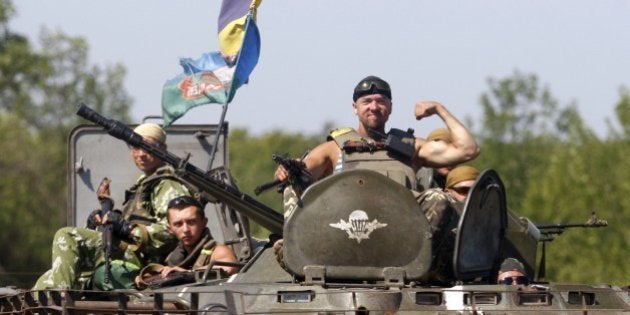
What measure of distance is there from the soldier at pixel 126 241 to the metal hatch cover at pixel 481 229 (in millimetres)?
3403

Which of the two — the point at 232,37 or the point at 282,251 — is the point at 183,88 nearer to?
the point at 232,37

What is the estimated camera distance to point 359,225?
15812 mm

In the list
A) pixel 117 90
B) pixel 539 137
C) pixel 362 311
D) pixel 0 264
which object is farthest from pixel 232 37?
pixel 539 137

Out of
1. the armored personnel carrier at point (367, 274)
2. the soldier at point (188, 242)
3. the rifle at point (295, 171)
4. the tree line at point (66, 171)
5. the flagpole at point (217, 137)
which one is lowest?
the armored personnel carrier at point (367, 274)

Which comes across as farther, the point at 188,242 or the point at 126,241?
the point at 126,241

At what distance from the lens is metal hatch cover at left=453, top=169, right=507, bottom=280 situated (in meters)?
16.0

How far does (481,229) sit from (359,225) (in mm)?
1130

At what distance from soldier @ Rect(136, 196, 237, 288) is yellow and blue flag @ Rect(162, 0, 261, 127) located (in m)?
3.89

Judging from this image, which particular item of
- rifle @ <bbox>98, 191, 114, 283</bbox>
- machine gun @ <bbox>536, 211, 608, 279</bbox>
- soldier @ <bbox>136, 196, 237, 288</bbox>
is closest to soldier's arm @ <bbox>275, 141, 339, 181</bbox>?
soldier @ <bbox>136, 196, 237, 288</bbox>

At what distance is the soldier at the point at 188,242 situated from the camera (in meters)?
18.2

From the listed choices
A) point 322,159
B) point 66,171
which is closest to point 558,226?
point 322,159

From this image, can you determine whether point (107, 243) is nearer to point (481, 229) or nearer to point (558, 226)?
point (481, 229)

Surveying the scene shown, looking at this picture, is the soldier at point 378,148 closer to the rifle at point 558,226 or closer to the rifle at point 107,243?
the rifle at point 107,243

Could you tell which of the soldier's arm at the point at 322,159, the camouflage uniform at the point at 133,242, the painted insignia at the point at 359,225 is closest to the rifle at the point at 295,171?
the soldier's arm at the point at 322,159
